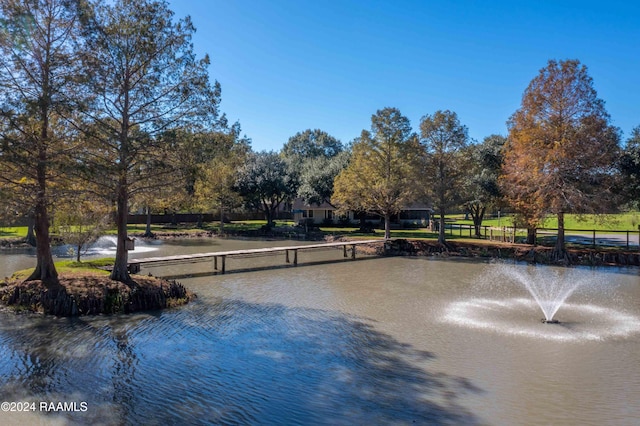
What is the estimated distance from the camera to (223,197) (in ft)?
144

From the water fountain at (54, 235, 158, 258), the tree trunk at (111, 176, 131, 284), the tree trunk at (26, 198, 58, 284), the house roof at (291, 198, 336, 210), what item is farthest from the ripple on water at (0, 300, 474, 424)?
the house roof at (291, 198, 336, 210)

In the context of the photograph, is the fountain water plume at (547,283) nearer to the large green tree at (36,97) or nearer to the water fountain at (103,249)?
the large green tree at (36,97)

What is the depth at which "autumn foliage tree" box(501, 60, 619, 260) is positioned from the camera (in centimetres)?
2323

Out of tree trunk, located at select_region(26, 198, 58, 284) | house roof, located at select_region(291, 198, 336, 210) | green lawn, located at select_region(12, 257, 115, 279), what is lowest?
green lawn, located at select_region(12, 257, 115, 279)

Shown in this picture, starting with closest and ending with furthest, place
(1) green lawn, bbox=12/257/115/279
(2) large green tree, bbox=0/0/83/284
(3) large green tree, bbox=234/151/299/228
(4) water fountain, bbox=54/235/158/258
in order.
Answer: (2) large green tree, bbox=0/0/83/284
(1) green lawn, bbox=12/257/115/279
(4) water fountain, bbox=54/235/158/258
(3) large green tree, bbox=234/151/299/228

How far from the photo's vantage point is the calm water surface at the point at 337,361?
277 inches

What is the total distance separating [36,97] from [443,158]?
23.5m

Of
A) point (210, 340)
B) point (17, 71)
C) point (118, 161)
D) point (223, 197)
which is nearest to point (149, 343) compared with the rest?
point (210, 340)

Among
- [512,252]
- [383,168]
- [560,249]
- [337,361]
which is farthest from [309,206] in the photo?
[337,361]

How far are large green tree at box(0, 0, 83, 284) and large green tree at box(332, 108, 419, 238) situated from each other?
21.7 meters

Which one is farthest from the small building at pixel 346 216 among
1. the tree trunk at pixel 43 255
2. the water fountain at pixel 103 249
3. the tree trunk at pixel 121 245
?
the tree trunk at pixel 43 255

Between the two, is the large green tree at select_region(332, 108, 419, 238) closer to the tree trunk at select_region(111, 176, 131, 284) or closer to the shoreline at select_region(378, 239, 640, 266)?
the shoreline at select_region(378, 239, 640, 266)

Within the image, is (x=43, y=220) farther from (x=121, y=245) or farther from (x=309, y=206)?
(x=309, y=206)

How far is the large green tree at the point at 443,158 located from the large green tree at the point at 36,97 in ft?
71.7
